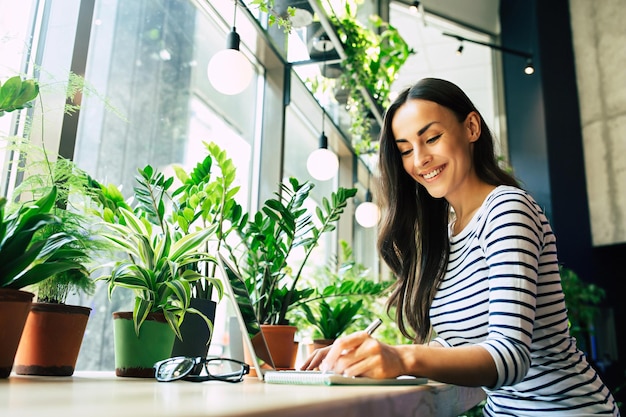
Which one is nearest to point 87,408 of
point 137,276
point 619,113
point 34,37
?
point 137,276

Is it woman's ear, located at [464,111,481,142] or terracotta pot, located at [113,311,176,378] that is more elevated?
woman's ear, located at [464,111,481,142]

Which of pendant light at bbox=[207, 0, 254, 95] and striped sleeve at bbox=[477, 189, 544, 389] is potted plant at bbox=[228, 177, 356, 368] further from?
striped sleeve at bbox=[477, 189, 544, 389]

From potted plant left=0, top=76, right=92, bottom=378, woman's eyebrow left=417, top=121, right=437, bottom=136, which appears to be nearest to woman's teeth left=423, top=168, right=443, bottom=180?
woman's eyebrow left=417, top=121, right=437, bottom=136

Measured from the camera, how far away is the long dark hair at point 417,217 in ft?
5.35

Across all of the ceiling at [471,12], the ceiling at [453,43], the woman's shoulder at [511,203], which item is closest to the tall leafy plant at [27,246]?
the woman's shoulder at [511,203]

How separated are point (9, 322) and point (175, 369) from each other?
0.33 meters

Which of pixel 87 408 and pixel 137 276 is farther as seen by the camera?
pixel 137 276

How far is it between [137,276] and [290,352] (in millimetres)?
722

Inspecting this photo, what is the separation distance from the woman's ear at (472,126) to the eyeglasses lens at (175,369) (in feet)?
3.46

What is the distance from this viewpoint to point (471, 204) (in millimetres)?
1617

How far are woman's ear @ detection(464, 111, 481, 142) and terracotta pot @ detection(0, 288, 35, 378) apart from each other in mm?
1257

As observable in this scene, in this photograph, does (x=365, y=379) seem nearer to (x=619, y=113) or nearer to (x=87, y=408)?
(x=87, y=408)

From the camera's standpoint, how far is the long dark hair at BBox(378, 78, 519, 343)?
1.63 metres

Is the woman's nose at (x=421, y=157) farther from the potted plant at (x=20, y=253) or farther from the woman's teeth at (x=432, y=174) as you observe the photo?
the potted plant at (x=20, y=253)
